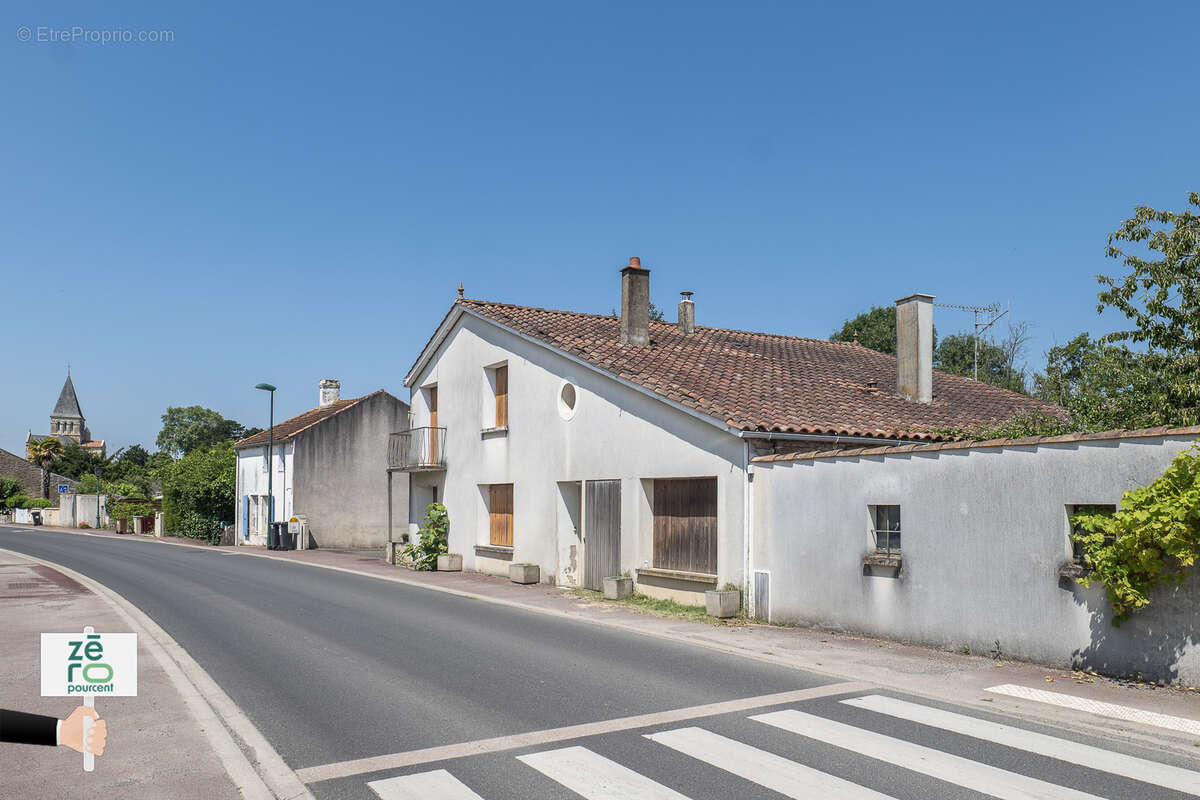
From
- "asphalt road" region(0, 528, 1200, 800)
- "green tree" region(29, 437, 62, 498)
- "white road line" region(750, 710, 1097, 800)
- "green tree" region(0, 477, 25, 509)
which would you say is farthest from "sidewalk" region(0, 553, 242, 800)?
"green tree" region(29, 437, 62, 498)

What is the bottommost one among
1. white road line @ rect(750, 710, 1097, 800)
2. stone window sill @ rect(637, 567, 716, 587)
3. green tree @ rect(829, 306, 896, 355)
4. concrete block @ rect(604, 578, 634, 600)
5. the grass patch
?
the grass patch

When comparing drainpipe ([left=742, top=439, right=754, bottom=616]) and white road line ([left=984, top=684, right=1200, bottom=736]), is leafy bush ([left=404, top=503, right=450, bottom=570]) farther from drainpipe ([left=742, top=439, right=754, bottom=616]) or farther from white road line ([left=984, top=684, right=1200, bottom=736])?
white road line ([left=984, top=684, right=1200, bottom=736])

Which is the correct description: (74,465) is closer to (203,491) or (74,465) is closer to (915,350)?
(203,491)

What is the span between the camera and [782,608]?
509 inches

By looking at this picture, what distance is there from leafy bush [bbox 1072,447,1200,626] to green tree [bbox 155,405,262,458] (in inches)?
4155

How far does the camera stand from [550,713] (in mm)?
7547

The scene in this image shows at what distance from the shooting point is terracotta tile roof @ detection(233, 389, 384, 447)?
3581 cm

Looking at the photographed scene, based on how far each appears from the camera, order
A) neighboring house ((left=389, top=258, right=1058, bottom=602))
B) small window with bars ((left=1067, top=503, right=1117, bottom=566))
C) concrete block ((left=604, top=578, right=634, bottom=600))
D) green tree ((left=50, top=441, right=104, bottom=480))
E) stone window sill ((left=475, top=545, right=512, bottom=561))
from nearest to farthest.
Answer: small window with bars ((left=1067, top=503, right=1117, bottom=566)) → neighboring house ((left=389, top=258, right=1058, bottom=602)) → concrete block ((left=604, top=578, right=634, bottom=600)) → stone window sill ((left=475, top=545, right=512, bottom=561)) → green tree ((left=50, top=441, right=104, bottom=480))

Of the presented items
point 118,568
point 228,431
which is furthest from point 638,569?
point 228,431

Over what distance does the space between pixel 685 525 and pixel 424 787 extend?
10001 millimetres

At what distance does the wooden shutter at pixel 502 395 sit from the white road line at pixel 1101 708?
14.6 m

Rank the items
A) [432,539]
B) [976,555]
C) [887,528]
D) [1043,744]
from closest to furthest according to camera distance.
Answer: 1. [1043,744]
2. [976,555]
3. [887,528]
4. [432,539]

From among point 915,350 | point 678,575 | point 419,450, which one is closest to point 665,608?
point 678,575

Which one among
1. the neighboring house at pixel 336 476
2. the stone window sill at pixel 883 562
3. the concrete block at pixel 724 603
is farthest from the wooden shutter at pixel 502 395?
the neighboring house at pixel 336 476
